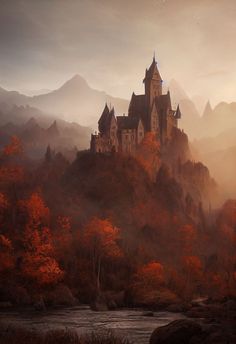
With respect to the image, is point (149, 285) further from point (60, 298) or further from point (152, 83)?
point (152, 83)

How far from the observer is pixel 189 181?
7156cm

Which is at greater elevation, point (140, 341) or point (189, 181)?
point (189, 181)

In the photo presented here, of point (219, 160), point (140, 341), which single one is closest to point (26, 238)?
point (140, 341)

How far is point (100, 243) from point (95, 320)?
56.1 feet

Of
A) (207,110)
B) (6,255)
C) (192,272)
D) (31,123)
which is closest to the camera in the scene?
(6,255)

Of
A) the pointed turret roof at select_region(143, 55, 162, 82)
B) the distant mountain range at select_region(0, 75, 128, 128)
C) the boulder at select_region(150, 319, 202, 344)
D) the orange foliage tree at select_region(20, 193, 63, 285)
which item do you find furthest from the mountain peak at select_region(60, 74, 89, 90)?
the boulder at select_region(150, 319, 202, 344)

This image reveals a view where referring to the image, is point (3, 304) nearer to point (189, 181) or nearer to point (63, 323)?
point (63, 323)

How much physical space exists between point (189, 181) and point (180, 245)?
671 inches

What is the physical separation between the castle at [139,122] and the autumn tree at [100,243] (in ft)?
54.6

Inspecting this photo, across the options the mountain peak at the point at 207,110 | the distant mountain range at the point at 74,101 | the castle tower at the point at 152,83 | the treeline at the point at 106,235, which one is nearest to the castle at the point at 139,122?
the castle tower at the point at 152,83

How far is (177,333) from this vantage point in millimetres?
21484

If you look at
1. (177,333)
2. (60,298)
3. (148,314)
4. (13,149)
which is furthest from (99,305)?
(13,149)

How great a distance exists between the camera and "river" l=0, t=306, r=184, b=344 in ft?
88.2

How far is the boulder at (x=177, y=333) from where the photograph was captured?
2133cm
